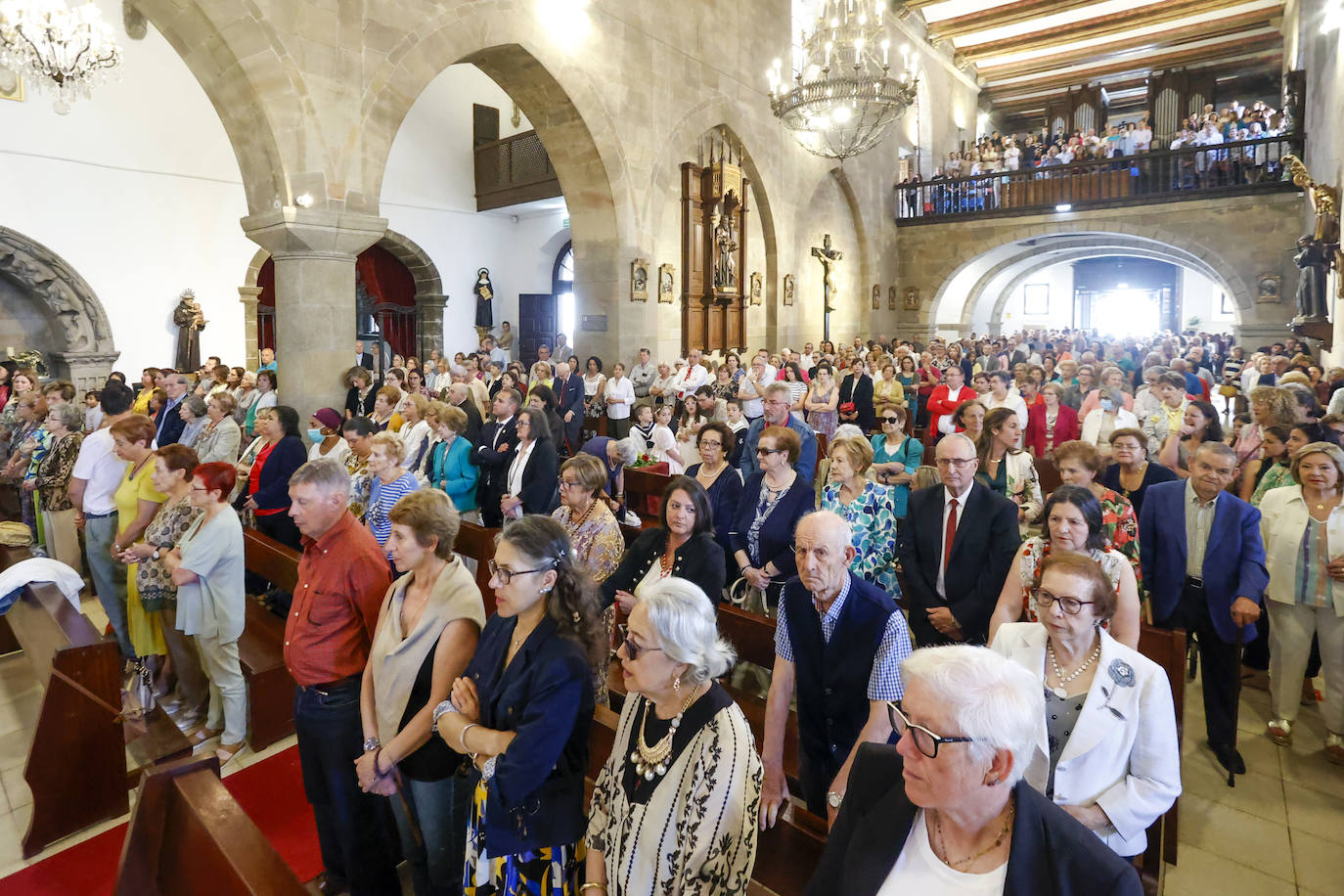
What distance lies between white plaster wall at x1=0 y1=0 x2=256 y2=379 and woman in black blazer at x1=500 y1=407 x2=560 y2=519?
10272 mm

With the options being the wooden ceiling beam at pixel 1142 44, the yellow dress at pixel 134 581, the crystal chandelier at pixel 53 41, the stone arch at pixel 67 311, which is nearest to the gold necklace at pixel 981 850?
the yellow dress at pixel 134 581

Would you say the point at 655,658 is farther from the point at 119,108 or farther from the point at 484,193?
the point at 484,193

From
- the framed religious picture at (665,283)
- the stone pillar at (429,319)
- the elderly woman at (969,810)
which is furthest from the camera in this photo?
the stone pillar at (429,319)

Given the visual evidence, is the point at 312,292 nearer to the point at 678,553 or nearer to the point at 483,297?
the point at 678,553

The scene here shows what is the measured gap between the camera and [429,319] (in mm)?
16062

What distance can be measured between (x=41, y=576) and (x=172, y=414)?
338 cm

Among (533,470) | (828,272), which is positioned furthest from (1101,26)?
(533,470)

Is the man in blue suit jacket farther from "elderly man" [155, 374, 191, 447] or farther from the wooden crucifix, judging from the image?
the wooden crucifix

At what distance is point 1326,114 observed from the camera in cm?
1048

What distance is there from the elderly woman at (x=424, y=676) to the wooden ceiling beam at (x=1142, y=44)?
22211 millimetres

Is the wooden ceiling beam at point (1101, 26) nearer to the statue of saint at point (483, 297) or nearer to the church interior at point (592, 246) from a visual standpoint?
the church interior at point (592, 246)

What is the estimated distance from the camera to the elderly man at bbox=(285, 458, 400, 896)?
8.69ft

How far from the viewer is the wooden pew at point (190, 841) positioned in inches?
71.6

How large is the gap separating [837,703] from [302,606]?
180 cm
